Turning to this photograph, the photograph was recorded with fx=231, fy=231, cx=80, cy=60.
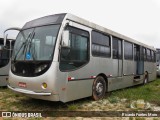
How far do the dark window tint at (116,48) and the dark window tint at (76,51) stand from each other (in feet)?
8.16

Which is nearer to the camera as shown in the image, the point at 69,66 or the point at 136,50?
the point at 69,66

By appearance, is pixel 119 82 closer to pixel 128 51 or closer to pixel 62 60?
pixel 128 51

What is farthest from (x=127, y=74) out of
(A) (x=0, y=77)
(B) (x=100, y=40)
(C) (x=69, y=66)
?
(A) (x=0, y=77)

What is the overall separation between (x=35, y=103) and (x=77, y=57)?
2197mm

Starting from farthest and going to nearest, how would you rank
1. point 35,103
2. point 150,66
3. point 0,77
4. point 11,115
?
point 150,66 < point 0,77 < point 35,103 < point 11,115

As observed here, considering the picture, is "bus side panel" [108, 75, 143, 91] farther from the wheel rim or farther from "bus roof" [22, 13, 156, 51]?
"bus roof" [22, 13, 156, 51]

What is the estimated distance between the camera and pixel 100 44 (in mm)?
9133

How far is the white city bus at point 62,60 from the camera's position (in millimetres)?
6594

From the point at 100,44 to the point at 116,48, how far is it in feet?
5.53

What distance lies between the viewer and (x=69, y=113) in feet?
22.5

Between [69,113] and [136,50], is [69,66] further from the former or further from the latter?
[136,50]

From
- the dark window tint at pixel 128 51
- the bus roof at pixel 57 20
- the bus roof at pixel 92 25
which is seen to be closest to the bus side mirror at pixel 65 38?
the bus roof at pixel 57 20

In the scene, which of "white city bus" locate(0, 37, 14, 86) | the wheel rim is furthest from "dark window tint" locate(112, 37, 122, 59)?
"white city bus" locate(0, 37, 14, 86)

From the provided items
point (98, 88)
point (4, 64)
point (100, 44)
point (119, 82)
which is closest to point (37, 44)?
point (100, 44)
